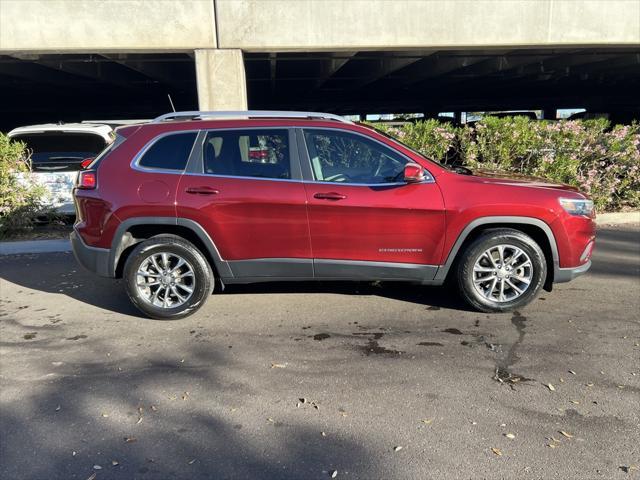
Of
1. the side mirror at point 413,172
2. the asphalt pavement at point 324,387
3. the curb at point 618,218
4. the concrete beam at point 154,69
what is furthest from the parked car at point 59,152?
the curb at point 618,218

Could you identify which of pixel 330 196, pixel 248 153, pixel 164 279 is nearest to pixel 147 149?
pixel 248 153

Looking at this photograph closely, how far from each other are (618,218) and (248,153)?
Result: 7.01 m

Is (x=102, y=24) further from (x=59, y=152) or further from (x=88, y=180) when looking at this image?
(x=88, y=180)

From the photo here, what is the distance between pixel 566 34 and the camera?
29.3 ft

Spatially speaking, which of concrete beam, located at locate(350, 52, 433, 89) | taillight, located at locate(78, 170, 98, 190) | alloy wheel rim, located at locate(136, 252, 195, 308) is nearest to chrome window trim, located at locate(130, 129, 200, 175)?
taillight, located at locate(78, 170, 98, 190)

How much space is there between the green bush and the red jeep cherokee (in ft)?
11.9

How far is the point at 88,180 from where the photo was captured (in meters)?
4.59

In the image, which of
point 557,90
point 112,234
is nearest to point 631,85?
point 557,90

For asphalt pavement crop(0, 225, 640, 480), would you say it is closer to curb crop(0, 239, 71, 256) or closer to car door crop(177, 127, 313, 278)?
car door crop(177, 127, 313, 278)

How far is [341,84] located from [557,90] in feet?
36.7

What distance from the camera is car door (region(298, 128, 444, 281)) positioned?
442 cm

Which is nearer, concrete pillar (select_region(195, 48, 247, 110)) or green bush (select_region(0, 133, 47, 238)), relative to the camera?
green bush (select_region(0, 133, 47, 238))

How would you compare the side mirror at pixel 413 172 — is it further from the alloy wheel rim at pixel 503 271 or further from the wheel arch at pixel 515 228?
the alloy wheel rim at pixel 503 271

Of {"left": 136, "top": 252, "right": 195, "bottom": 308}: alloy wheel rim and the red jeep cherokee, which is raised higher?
the red jeep cherokee
